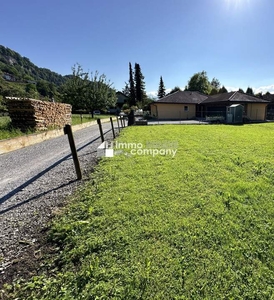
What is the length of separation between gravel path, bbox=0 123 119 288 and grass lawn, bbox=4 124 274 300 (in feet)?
1.04

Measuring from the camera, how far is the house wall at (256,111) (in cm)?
2338

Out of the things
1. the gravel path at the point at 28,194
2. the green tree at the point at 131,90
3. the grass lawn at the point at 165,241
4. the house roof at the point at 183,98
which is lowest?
the grass lawn at the point at 165,241

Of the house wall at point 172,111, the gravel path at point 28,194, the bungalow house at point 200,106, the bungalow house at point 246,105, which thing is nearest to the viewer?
the gravel path at point 28,194

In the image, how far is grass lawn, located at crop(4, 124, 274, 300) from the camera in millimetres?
1580

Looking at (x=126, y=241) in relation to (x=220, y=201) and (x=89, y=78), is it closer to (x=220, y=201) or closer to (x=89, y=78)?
(x=220, y=201)

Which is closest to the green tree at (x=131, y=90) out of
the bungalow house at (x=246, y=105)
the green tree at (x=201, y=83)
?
the green tree at (x=201, y=83)

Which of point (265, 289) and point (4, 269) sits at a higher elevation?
point (4, 269)

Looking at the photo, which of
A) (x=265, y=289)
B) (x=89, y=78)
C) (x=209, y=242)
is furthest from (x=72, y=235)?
(x=89, y=78)

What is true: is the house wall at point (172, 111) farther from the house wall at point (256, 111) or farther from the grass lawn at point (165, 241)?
the grass lawn at point (165, 241)

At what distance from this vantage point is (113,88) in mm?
31391

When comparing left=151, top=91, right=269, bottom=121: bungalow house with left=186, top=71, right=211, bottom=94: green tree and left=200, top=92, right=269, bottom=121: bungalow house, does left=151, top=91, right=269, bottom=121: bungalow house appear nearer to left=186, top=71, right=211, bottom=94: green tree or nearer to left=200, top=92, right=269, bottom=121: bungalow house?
left=200, top=92, right=269, bottom=121: bungalow house

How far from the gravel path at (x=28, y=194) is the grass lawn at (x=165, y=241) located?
0.32 metres

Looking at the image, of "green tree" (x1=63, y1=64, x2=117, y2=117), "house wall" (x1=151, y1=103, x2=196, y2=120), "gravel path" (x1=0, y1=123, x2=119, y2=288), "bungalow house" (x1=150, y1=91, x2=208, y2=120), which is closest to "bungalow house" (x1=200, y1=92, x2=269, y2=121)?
"bungalow house" (x1=150, y1=91, x2=208, y2=120)

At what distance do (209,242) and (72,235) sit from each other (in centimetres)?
171
